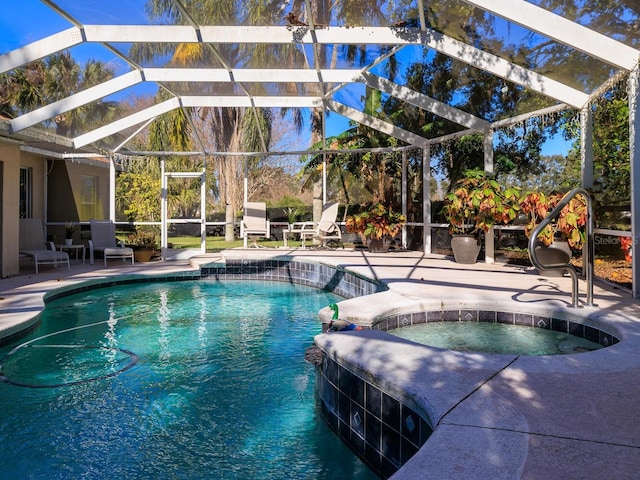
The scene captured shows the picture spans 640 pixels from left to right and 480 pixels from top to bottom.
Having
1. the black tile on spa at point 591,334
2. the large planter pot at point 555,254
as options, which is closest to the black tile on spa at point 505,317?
the black tile on spa at point 591,334

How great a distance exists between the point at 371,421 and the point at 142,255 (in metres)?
9.84

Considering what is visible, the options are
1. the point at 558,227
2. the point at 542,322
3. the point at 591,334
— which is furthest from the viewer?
the point at 558,227

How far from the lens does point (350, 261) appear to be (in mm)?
9422

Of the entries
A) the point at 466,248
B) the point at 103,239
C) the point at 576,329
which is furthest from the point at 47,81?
the point at 576,329

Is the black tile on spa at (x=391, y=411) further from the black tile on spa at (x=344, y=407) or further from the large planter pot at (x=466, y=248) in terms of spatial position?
the large planter pot at (x=466, y=248)

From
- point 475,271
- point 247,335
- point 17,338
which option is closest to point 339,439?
point 247,335

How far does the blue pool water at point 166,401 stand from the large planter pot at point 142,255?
482 cm

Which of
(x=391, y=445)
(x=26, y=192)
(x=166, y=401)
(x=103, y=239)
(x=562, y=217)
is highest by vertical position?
(x=26, y=192)

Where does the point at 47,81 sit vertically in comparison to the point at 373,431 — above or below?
above

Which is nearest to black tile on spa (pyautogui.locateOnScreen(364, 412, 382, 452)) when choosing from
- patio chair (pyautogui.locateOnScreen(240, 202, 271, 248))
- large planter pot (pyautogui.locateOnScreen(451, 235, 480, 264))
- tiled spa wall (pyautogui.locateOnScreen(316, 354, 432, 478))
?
tiled spa wall (pyautogui.locateOnScreen(316, 354, 432, 478))

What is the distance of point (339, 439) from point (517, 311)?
287 centimetres

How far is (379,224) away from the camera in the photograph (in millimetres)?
11539

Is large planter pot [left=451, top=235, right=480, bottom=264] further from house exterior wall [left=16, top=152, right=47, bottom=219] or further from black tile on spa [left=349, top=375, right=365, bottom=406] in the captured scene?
house exterior wall [left=16, top=152, right=47, bottom=219]

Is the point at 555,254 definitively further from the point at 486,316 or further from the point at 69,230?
the point at 69,230
